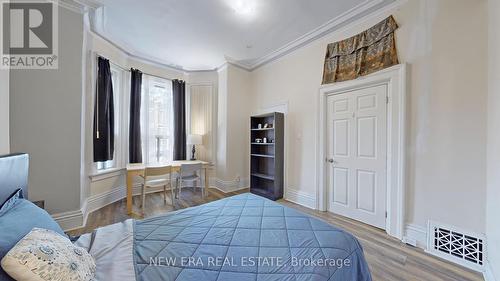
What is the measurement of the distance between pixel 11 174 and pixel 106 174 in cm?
236

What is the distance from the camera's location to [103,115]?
331 centimetres

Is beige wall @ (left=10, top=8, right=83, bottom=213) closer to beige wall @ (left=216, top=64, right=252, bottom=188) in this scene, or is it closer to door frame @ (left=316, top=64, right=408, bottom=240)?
A: beige wall @ (left=216, top=64, right=252, bottom=188)

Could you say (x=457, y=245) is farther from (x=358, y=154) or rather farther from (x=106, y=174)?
(x=106, y=174)

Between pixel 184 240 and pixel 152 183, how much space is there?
249 cm

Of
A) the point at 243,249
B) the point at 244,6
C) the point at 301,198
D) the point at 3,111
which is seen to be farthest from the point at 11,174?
the point at 301,198

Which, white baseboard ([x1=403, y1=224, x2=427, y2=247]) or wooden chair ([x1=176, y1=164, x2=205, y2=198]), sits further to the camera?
wooden chair ([x1=176, y1=164, x2=205, y2=198])

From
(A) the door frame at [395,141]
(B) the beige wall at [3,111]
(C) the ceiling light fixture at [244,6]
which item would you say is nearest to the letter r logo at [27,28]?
(B) the beige wall at [3,111]

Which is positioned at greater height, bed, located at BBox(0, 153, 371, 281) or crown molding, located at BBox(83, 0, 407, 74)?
crown molding, located at BBox(83, 0, 407, 74)

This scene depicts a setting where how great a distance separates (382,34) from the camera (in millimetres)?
2461

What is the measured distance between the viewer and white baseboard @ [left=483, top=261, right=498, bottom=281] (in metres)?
1.57

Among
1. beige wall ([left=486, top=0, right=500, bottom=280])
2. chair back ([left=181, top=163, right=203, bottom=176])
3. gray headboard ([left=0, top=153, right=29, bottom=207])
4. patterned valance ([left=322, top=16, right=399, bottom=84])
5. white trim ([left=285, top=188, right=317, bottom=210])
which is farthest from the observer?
chair back ([left=181, top=163, right=203, bottom=176])

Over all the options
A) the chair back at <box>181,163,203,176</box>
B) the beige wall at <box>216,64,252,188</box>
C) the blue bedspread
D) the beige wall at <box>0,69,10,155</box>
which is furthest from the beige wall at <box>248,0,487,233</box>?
the beige wall at <box>0,69,10,155</box>

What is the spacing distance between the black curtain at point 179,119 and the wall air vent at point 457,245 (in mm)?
4319

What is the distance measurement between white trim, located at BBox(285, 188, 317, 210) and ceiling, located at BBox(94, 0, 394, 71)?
2611 mm
